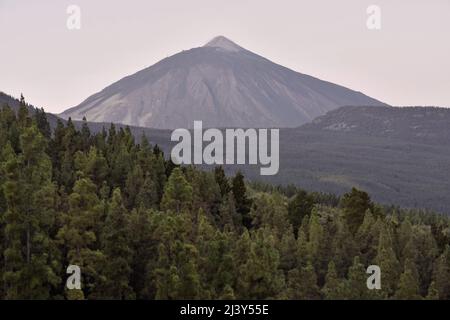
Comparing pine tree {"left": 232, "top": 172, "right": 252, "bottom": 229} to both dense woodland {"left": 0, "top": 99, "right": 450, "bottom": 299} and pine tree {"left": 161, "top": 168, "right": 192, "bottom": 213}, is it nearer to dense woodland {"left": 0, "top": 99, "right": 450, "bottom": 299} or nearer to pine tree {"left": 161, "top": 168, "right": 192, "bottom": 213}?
dense woodland {"left": 0, "top": 99, "right": 450, "bottom": 299}

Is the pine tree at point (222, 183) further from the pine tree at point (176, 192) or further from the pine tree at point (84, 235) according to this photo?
the pine tree at point (84, 235)

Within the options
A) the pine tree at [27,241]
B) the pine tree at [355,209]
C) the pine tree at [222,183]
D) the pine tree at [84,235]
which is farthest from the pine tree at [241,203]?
the pine tree at [27,241]

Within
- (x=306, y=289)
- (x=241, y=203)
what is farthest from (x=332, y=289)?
(x=241, y=203)

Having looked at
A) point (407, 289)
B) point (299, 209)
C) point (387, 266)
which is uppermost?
point (299, 209)

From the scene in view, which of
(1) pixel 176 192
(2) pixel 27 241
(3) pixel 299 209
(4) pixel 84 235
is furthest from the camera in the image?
(3) pixel 299 209

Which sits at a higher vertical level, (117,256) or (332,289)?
(117,256)

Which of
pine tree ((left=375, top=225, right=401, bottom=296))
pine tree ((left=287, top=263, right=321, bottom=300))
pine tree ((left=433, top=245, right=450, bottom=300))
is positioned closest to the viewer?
pine tree ((left=287, top=263, right=321, bottom=300))

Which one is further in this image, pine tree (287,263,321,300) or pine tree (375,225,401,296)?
pine tree (375,225,401,296)

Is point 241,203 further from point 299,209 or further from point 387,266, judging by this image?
point 387,266

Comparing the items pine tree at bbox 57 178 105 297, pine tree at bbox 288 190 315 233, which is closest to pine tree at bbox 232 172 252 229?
pine tree at bbox 288 190 315 233
